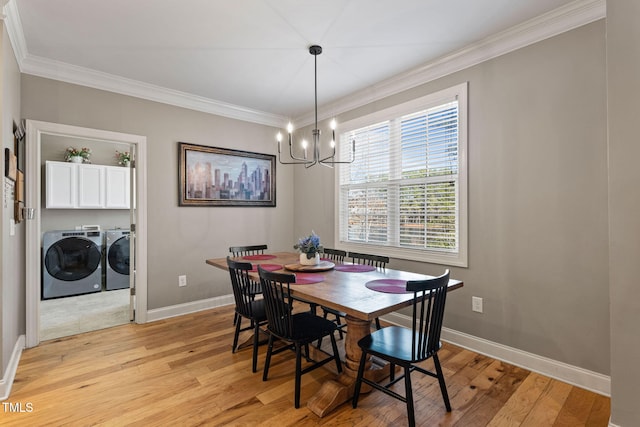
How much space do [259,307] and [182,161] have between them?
212 cm

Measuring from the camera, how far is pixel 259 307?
2.60 meters

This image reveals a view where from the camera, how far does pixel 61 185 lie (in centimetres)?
458

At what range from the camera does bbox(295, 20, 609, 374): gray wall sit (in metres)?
2.10

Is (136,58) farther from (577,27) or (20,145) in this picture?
(577,27)

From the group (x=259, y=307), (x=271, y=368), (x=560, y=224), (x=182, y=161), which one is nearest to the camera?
(x=560, y=224)

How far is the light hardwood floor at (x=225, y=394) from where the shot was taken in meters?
1.84

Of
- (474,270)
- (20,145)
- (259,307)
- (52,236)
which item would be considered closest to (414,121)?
(474,270)

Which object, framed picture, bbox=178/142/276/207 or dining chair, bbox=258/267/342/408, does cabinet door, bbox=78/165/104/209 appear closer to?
framed picture, bbox=178/142/276/207

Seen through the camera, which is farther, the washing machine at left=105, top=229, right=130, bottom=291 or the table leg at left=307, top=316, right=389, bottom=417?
the washing machine at left=105, top=229, right=130, bottom=291

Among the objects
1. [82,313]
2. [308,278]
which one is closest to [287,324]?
[308,278]

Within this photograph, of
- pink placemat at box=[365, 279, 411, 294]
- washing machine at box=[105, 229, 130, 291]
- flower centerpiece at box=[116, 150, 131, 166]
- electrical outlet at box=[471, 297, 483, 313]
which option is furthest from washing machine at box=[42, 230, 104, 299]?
electrical outlet at box=[471, 297, 483, 313]

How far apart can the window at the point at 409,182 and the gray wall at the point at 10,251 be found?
304 centimetres

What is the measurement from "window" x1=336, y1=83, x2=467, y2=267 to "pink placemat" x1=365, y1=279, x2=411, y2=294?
929 mm

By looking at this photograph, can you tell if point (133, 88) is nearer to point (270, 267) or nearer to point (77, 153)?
point (77, 153)
